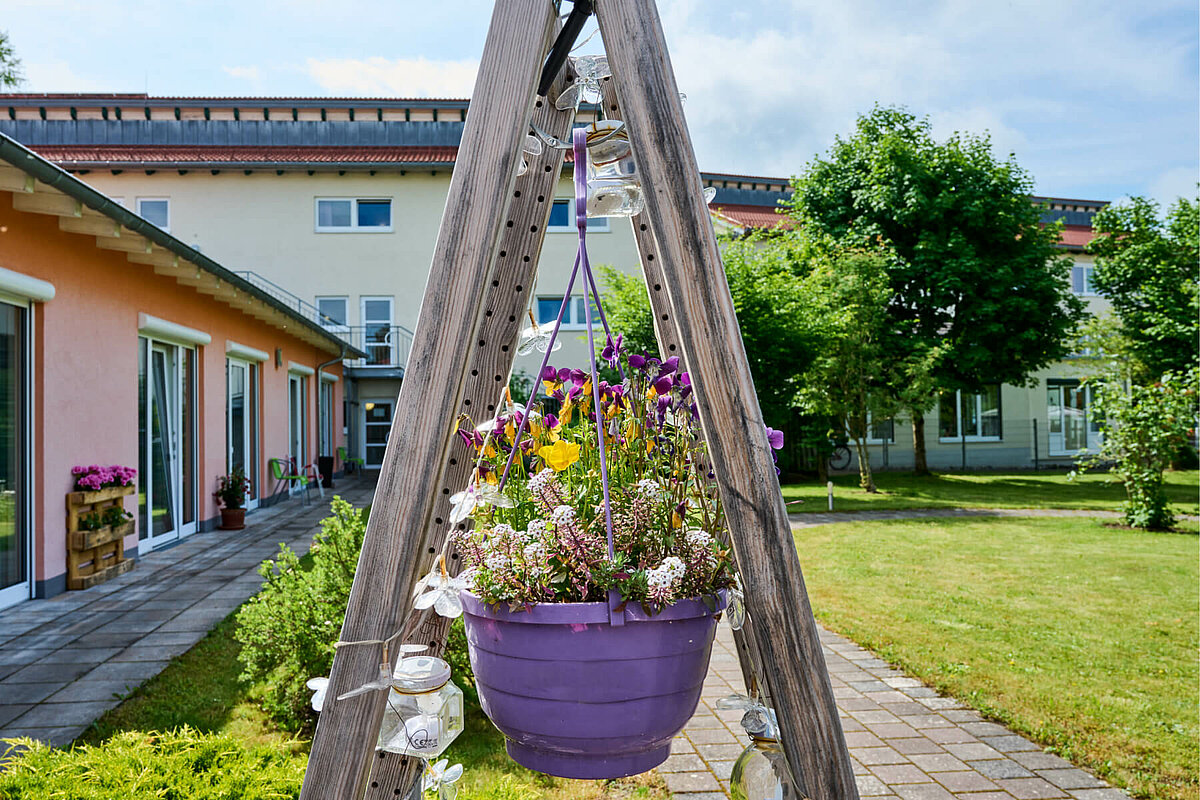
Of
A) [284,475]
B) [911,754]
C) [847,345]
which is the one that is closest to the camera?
[911,754]

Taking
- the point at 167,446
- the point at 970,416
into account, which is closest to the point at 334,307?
the point at 167,446

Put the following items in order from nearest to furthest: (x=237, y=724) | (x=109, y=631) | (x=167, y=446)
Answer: (x=237, y=724)
(x=109, y=631)
(x=167, y=446)

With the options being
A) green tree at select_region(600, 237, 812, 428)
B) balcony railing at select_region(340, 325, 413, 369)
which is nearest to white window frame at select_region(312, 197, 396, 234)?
balcony railing at select_region(340, 325, 413, 369)

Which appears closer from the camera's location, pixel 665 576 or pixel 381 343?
pixel 665 576

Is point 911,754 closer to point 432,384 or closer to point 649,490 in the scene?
point 649,490

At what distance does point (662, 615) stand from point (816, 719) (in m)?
0.23

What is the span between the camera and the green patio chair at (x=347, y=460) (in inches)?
639

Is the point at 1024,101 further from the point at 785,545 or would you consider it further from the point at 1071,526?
the point at 785,545

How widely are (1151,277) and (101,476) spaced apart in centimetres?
2075

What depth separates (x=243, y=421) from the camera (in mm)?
10195

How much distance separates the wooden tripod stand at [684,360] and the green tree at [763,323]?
10375 mm

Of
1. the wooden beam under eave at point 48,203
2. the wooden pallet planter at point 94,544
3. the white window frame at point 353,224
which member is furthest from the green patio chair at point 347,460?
Result: the wooden beam under eave at point 48,203

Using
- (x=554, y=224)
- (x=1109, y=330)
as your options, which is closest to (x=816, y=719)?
(x=554, y=224)

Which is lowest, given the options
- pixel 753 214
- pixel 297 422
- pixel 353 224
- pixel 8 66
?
pixel 297 422
